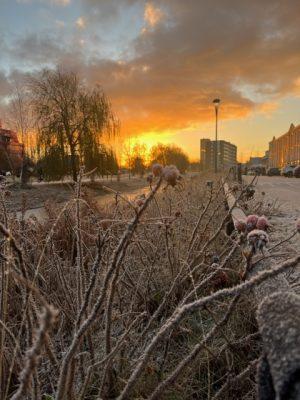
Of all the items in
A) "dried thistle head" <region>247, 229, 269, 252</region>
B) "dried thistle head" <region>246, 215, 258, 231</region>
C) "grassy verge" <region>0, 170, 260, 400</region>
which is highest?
"dried thistle head" <region>246, 215, 258, 231</region>

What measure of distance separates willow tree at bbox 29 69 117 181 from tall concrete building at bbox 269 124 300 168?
8124 centimetres

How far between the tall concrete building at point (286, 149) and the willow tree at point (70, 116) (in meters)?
81.2

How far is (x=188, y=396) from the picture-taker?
166 centimetres

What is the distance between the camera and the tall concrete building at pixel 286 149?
10756 cm

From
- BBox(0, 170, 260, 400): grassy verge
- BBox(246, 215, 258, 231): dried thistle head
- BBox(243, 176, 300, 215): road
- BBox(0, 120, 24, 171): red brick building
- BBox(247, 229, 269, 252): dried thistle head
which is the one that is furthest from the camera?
BBox(0, 120, 24, 171): red brick building

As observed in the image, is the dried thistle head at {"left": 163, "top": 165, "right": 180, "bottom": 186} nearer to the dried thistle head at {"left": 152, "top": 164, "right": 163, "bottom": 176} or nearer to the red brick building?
the dried thistle head at {"left": 152, "top": 164, "right": 163, "bottom": 176}

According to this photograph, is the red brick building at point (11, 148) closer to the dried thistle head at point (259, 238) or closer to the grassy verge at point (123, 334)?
the grassy verge at point (123, 334)

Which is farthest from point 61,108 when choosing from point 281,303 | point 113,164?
point 281,303

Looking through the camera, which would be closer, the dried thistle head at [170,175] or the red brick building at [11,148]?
the dried thistle head at [170,175]

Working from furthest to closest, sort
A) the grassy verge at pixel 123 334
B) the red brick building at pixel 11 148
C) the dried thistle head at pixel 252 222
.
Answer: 1. the red brick building at pixel 11 148
2. the dried thistle head at pixel 252 222
3. the grassy verge at pixel 123 334

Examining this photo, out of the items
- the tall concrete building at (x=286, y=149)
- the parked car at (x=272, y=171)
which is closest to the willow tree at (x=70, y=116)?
the parked car at (x=272, y=171)

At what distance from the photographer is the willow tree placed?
74.5 feet

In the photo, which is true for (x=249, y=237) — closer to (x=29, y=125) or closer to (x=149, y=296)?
(x=149, y=296)

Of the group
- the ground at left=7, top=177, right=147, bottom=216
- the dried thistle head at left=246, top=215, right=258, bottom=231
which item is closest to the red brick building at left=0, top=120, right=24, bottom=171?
the ground at left=7, top=177, right=147, bottom=216
